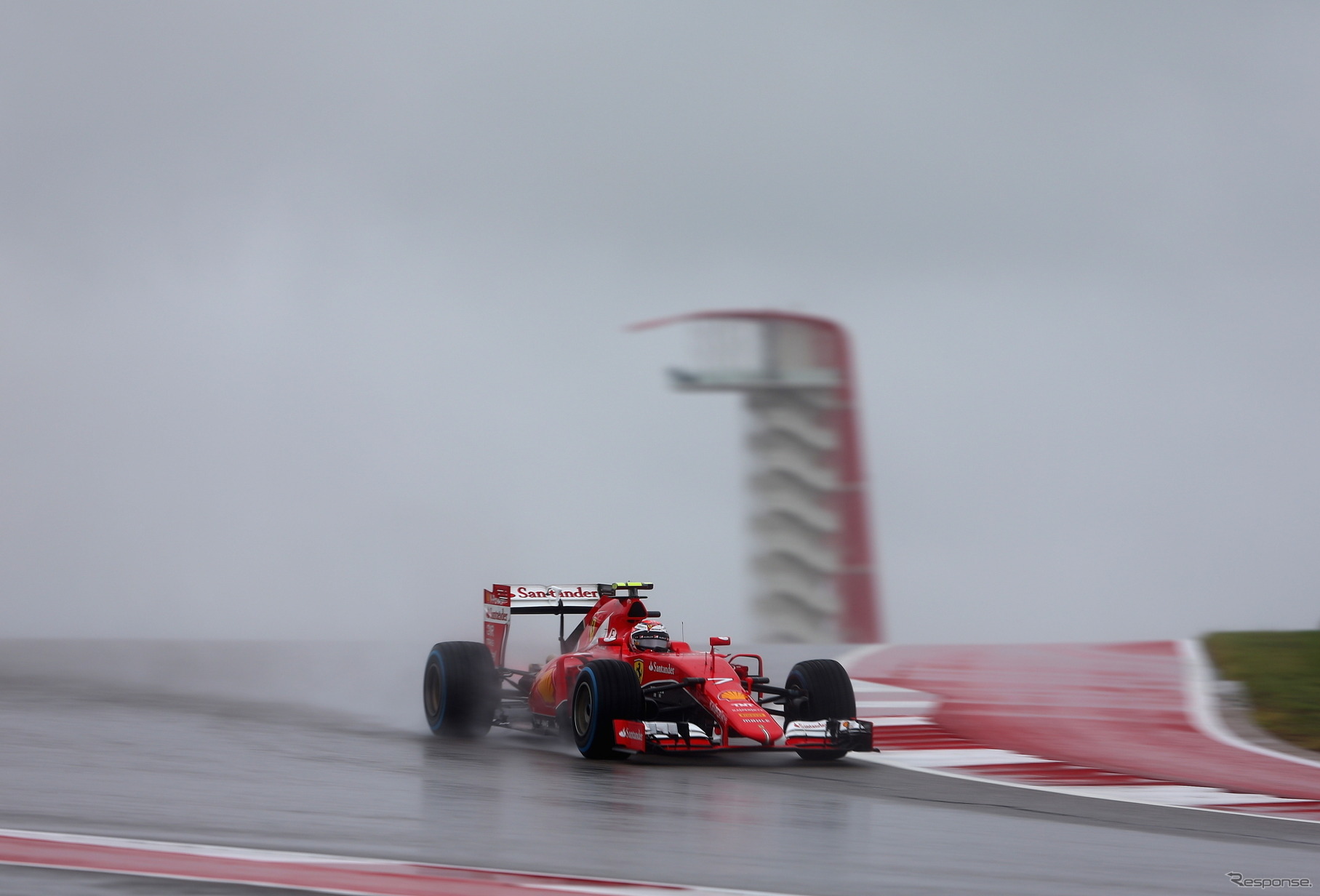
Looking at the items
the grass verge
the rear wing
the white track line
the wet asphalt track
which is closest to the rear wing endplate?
the rear wing

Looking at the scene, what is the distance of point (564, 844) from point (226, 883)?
1701mm

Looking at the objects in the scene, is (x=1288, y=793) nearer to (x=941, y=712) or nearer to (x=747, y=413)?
(x=941, y=712)

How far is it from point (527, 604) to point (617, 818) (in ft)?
19.4

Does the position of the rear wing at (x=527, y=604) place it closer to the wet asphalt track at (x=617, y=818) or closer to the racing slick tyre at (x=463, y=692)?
the racing slick tyre at (x=463, y=692)

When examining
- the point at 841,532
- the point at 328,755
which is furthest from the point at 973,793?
the point at 841,532

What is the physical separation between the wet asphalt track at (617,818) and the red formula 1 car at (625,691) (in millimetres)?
258

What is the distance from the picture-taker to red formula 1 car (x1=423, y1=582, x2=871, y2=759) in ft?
32.9

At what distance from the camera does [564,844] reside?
6188 mm

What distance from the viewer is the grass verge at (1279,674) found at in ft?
42.7

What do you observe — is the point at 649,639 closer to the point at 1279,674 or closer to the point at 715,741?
the point at 715,741

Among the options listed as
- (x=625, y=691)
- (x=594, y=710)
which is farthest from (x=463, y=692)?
(x=625, y=691)

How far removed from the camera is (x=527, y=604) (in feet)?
42.3

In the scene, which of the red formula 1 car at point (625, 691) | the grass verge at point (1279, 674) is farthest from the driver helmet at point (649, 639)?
the grass verge at point (1279, 674)

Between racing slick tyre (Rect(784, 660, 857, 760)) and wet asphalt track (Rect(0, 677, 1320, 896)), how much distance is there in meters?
0.42
